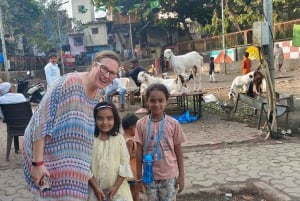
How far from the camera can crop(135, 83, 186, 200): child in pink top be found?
10.00 feet

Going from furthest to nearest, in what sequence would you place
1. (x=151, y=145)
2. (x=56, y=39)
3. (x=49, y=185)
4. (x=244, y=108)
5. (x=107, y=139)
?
(x=56, y=39) → (x=244, y=108) → (x=151, y=145) → (x=107, y=139) → (x=49, y=185)

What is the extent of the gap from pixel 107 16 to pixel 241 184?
4756 centimetres

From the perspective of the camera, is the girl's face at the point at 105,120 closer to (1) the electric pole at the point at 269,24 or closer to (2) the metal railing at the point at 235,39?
(1) the electric pole at the point at 269,24

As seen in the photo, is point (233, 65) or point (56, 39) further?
point (56, 39)

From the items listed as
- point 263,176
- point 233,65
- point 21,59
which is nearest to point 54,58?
point 263,176

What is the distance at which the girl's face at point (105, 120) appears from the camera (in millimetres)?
2756

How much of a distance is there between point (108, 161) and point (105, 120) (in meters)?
0.30

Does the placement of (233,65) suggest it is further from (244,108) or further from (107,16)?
(107,16)

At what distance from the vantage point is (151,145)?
3059 millimetres

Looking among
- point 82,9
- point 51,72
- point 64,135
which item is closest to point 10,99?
point 51,72

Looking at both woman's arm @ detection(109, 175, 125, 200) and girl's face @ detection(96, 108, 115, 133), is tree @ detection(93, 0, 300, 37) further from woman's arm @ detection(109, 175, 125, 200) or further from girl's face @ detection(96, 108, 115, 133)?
woman's arm @ detection(109, 175, 125, 200)

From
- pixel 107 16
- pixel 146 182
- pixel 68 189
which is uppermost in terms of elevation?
pixel 107 16

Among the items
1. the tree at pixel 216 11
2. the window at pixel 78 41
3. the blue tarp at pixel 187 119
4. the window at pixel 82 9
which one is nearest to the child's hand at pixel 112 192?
the blue tarp at pixel 187 119

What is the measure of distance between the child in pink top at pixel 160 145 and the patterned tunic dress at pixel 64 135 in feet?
2.49
